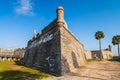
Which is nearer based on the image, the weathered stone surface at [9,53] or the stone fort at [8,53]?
the stone fort at [8,53]

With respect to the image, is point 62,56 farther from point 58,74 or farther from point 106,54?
point 106,54

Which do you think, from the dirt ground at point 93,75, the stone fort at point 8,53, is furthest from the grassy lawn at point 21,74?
the stone fort at point 8,53

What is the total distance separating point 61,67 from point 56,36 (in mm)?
4952

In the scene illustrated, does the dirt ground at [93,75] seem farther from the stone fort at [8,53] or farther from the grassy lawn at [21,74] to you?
the stone fort at [8,53]

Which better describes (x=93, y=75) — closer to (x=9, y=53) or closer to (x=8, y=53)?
(x=8, y=53)

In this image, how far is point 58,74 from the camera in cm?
1559

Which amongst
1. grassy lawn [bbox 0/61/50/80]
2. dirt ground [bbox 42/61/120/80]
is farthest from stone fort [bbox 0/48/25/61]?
→ dirt ground [bbox 42/61/120/80]

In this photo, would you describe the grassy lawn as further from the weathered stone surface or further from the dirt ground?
the weathered stone surface

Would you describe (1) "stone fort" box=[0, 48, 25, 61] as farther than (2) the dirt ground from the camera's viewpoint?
Yes

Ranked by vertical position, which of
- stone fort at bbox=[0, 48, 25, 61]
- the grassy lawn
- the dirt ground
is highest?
stone fort at bbox=[0, 48, 25, 61]

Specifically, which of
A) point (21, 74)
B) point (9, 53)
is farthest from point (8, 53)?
point (21, 74)

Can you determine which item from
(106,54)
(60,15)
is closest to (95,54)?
(106,54)

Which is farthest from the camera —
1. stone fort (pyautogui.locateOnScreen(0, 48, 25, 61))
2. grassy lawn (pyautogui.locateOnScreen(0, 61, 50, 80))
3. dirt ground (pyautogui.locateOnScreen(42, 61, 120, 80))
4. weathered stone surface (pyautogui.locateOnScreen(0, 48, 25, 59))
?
weathered stone surface (pyautogui.locateOnScreen(0, 48, 25, 59))

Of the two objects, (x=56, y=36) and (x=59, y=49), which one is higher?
(x=56, y=36)
